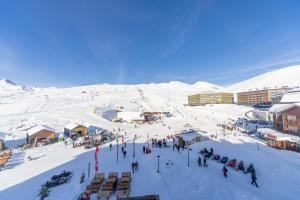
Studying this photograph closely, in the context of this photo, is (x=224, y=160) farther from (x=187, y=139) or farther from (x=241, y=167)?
(x=187, y=139)

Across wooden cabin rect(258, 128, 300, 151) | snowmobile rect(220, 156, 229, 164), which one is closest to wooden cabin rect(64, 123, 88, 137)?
snowmobile rect(220, 156, 229, 164)

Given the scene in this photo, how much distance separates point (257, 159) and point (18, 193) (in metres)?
31.5

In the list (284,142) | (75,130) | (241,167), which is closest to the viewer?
(241,167)

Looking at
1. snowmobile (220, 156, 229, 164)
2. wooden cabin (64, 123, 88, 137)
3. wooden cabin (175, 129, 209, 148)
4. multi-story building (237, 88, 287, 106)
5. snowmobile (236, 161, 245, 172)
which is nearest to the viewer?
snowmobile (236, 161, 245, 172)

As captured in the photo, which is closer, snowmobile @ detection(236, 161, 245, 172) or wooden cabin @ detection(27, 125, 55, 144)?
snowmobile @ detection(236, 161, 245, 172)

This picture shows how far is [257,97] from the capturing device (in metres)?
134

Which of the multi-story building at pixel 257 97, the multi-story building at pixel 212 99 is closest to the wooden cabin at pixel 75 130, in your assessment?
the multi-story building at pixel 212 99

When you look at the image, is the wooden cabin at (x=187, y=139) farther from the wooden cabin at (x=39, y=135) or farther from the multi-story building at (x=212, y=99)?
the multi-story building at (x=212, y=99)

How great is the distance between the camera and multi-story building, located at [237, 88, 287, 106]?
127156 mm


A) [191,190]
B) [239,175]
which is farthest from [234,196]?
[239,175]

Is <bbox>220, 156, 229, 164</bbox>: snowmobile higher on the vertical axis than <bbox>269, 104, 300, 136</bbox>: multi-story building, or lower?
lower

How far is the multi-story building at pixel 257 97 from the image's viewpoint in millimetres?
127156

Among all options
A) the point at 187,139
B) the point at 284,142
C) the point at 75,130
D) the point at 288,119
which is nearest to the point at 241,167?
the point at 187,139

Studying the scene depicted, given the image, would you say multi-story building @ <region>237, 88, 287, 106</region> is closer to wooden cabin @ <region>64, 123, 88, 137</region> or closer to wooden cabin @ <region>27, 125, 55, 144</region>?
wooden cabin @ <region>64, 123, 88, 137</region>
